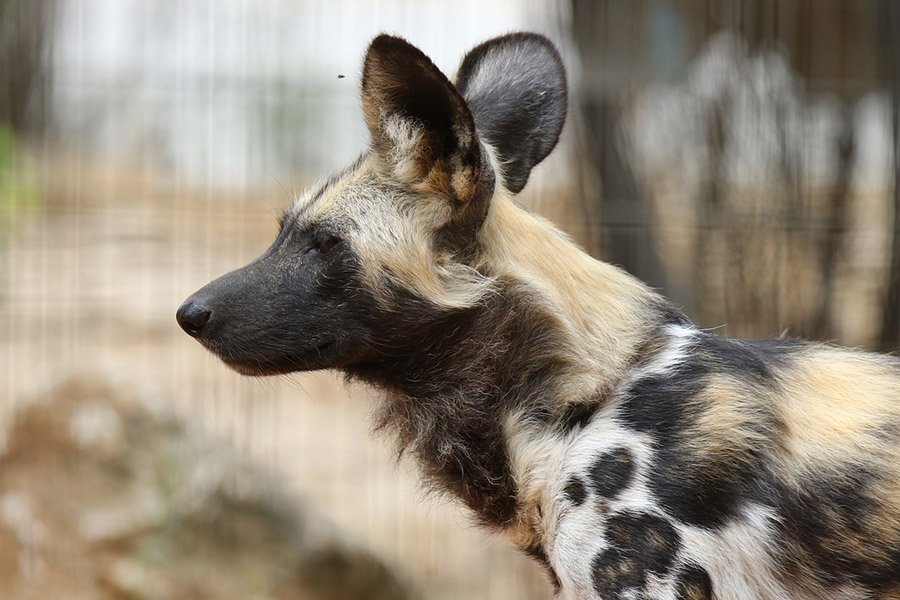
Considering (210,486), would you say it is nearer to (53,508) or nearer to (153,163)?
(53,508)

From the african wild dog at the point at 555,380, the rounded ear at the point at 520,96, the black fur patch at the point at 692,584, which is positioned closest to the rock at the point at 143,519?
the african wild dog at the point at 555,380

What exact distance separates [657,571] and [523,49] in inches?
59.8

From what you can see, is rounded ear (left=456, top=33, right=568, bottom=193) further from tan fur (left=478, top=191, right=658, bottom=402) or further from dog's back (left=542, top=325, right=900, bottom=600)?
dog's back (left=542, top=325, right=900, bottom=600)

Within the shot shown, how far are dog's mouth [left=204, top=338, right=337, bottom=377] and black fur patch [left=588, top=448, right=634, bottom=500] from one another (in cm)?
70

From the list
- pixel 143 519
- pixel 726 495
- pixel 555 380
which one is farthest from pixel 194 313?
pixel 143 519

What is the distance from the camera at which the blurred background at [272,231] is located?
16.6 ft

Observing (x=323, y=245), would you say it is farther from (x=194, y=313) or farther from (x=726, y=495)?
(x=726, y=495)

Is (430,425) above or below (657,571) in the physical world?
above

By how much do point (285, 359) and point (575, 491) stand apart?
77 centimetres

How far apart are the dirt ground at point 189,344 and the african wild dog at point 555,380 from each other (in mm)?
2844

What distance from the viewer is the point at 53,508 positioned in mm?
4961

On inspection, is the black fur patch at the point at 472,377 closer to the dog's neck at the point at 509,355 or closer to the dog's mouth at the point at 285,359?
the dog's neck at the point at 509,355

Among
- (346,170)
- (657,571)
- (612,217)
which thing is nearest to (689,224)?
(612,217)

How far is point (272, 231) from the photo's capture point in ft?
24.2
